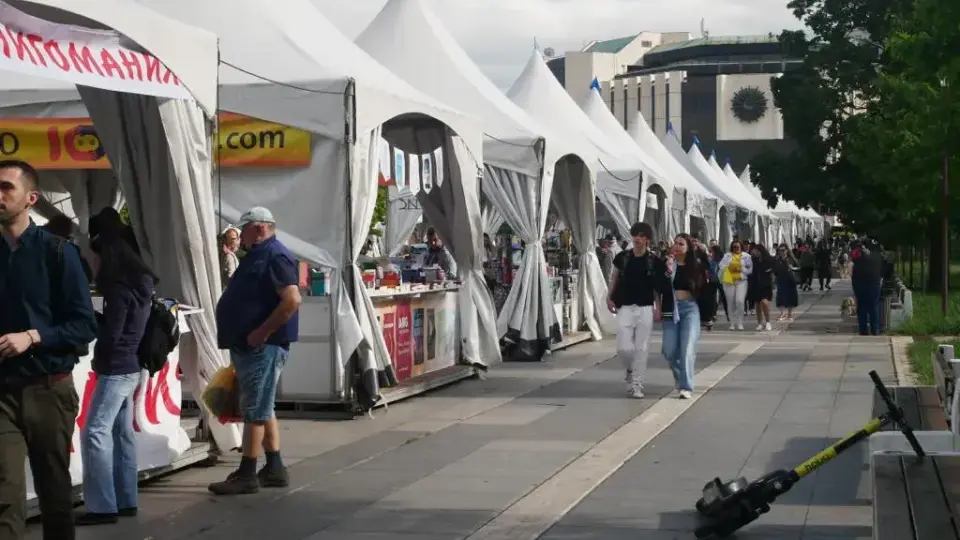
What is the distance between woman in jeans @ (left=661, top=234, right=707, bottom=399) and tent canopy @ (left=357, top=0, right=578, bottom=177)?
5.12 m

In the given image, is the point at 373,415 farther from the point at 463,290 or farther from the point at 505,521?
the point at 505,521

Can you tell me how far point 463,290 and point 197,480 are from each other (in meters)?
7.84

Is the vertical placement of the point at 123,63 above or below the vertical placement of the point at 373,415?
above

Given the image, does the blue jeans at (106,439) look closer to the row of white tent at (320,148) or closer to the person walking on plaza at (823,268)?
the row of white tent at (320,148)

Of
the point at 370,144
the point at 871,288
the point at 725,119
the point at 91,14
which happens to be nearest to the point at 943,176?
the point at 871,288

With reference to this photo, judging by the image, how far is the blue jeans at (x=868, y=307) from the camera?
2606cm

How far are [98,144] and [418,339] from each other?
4285mm

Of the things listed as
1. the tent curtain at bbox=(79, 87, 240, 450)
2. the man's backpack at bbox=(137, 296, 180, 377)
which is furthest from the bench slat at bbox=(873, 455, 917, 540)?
the tent curtain at bbox=(79, 87, 240, 450)

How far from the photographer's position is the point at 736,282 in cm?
2825

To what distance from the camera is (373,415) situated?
45.2ft

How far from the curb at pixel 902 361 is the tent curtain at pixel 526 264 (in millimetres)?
4568

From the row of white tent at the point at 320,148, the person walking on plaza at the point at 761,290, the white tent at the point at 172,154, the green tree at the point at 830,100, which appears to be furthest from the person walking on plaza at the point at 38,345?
the green tree at the point at 830,100

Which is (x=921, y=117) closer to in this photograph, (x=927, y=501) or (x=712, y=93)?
(x=927, y=501)

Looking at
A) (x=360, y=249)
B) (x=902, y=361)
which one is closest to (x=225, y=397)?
(x=360, y=249)
